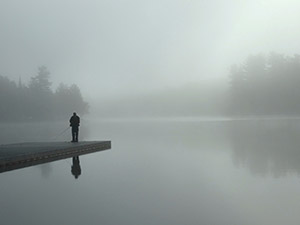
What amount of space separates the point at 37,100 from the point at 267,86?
63.3 meters

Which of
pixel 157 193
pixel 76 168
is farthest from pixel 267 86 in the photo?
pixel 157 193

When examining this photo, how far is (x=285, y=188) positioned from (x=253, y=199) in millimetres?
1948

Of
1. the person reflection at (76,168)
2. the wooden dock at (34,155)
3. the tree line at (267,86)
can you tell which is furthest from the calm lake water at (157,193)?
the tree line at (267,86)

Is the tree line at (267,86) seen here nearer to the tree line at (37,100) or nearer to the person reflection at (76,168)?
the tree line at (37,100)

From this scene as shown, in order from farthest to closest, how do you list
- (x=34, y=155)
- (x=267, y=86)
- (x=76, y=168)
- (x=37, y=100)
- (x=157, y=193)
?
(x=37, y=100), (x=267, y=86), (x=34, y=155), (x=76, y=168), (x=157, y=193)

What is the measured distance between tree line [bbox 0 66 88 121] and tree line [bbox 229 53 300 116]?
51547 mm

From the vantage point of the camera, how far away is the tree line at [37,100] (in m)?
95.4

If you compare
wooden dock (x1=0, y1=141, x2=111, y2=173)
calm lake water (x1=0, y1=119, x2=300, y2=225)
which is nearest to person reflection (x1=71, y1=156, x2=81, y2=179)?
calm lake water (x1=0, y1=119, x2=300, y2=225)

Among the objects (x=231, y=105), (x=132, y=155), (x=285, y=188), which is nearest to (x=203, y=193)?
(x=285, y=188)

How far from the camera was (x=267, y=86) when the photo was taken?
3652 inches

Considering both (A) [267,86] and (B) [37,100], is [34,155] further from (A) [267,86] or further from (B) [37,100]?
(B) [37,100]

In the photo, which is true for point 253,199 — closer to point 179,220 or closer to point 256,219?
point 256,219

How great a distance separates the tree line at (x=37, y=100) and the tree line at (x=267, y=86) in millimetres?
51547

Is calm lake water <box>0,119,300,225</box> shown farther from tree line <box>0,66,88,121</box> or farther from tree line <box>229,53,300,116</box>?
tree line <box>0,66,88,121</box>
